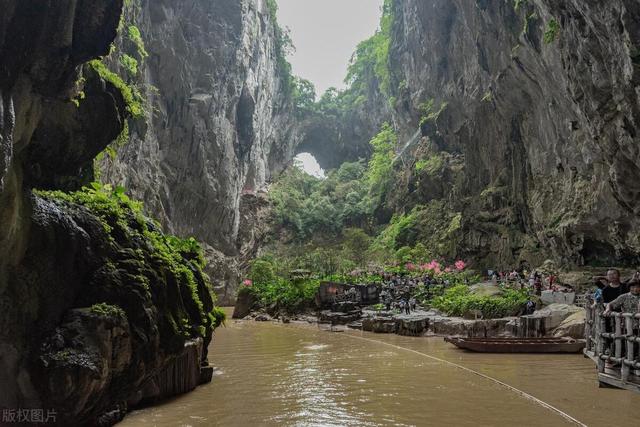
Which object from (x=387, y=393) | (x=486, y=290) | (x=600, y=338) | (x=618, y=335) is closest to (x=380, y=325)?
(x=486, y=290)

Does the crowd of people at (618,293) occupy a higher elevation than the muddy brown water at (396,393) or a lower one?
higher

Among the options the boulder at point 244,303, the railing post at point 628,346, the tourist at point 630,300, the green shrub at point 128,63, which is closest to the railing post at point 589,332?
the tourist at point 630,300

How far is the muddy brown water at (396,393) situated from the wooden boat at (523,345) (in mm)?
273

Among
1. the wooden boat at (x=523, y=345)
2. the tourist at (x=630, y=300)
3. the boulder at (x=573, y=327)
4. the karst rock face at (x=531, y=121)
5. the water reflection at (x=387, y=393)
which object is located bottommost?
the water reflection at (x=387, y=393)

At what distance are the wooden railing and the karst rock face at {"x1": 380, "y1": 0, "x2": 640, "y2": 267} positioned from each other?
29.7 ft

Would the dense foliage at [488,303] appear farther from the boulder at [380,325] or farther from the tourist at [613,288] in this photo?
the tourist at [613,288]

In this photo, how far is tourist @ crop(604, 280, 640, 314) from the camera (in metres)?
6.73

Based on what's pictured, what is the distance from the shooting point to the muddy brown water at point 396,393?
665 centimetres

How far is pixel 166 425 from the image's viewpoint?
6.38 meters

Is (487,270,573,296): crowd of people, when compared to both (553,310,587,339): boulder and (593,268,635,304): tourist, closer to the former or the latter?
(553,310,587,339): boulder

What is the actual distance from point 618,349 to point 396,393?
3571 millimetres

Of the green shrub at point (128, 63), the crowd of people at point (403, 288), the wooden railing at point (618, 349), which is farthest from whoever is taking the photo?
the crowd of people at point (403, 288)

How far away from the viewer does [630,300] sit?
267 inches

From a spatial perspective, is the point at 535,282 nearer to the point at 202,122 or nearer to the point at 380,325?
the point at 380,325
